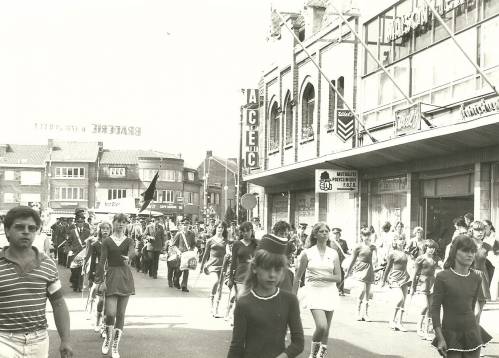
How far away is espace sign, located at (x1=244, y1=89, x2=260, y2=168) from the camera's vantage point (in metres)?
38.9

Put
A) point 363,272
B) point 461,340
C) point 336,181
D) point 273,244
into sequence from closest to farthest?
point 461,340 → point 273,244 → point 363,272 → point 336,181

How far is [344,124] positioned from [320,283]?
16963 millimetres

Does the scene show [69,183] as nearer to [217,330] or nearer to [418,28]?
[418,28]

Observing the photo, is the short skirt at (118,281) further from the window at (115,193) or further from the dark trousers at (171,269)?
the window at (115,193)

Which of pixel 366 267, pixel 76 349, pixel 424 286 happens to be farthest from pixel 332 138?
pixel 76 349

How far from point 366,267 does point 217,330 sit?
11.4 feet

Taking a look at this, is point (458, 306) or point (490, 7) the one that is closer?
point (458, 306)

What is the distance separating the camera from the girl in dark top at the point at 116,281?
965 cm

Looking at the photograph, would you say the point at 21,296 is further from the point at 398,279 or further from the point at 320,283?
the point at 398,279

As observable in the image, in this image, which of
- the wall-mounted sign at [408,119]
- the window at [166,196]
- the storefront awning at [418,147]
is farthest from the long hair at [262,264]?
the window at [166,196]

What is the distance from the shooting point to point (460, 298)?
6.26 meters

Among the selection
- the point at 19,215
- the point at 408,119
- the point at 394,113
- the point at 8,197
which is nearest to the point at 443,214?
the point at 408,119

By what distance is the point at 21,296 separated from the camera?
4887 millimetres

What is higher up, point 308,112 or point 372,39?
point 372,39
